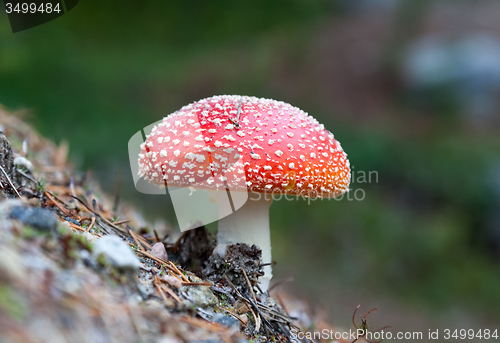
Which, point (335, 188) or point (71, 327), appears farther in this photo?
point (335, 188)

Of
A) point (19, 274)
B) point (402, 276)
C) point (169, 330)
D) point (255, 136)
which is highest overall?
point (255, 136)

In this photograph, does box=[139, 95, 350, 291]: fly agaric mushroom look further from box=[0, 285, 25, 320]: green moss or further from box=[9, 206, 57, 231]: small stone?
box=[0, 285, 25, 320]: green moss

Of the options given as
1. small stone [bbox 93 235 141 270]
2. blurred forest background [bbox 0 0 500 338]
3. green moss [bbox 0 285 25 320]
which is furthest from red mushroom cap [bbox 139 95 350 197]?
blurred forest background [bbox 0 0 500 338]

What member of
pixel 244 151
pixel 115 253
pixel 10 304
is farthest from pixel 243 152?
pixel 10 304

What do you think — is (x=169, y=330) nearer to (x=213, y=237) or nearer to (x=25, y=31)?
(x=213, y=237)

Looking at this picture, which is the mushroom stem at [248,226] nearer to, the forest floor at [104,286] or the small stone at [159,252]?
the forest floor at [104,286]

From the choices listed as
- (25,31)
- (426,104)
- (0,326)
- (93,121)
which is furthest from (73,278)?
(426,104)
